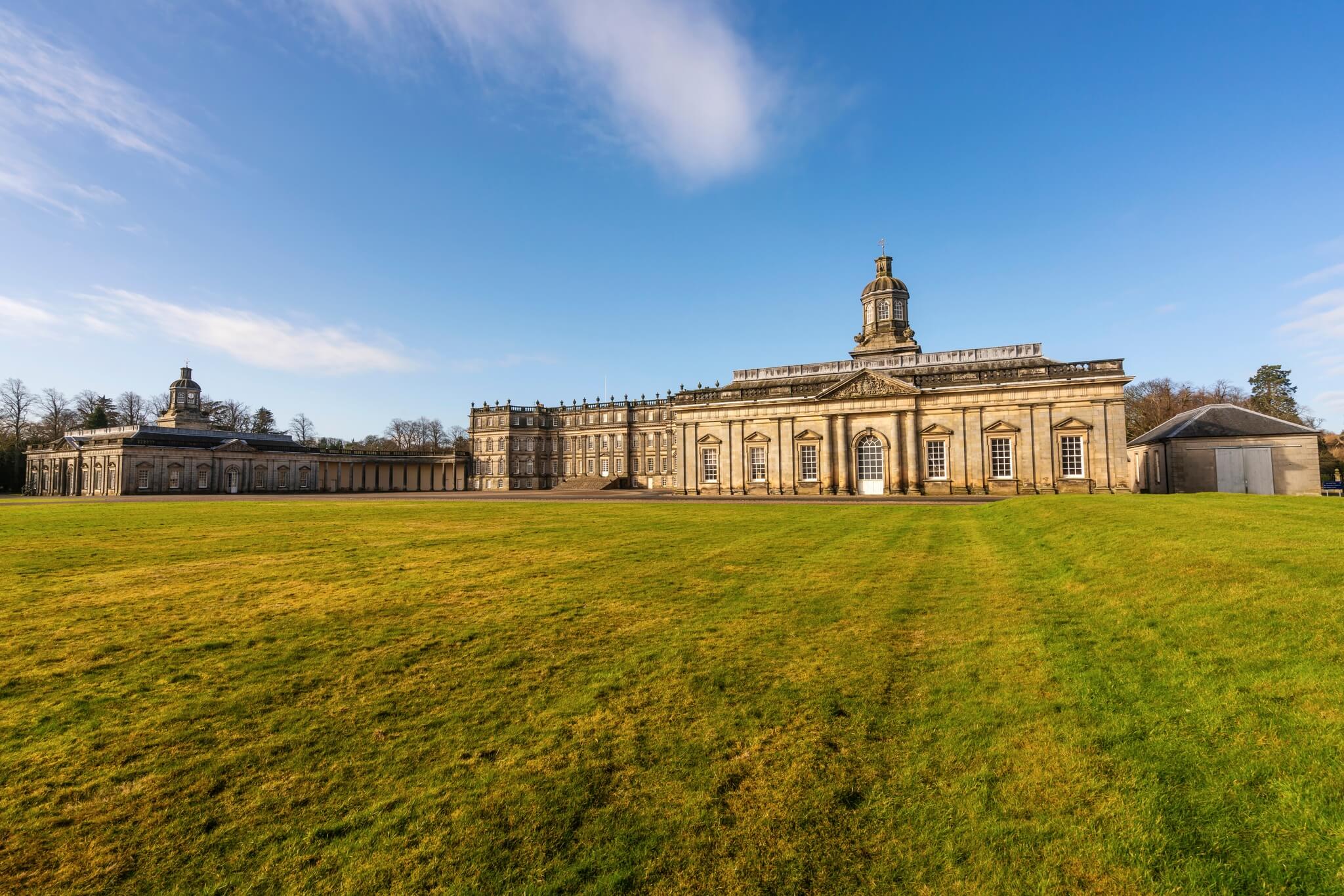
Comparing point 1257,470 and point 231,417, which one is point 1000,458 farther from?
point 231,417

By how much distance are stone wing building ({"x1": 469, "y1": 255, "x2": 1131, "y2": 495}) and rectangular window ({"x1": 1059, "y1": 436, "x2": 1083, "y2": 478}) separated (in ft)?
0.18

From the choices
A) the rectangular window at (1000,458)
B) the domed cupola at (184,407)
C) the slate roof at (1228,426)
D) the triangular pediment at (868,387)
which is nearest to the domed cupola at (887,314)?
the triangular pediment at (868,387)

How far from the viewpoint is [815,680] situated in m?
6.02

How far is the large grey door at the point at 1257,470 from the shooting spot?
1281 inches

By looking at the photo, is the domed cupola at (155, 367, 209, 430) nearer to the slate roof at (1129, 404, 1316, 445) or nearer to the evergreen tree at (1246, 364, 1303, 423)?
the slate roof at (1129, 404, 1316, 445)

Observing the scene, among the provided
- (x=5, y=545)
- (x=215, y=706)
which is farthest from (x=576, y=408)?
(x=215, y=706)

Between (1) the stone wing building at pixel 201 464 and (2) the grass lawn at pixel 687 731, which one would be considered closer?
(2) the grass lawn at pixel 687 731

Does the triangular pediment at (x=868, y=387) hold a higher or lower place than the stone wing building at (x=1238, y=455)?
higher

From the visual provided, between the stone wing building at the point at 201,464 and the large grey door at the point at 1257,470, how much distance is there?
84.9 m

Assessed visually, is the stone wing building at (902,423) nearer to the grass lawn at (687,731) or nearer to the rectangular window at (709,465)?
the rectangular window at (709,465)

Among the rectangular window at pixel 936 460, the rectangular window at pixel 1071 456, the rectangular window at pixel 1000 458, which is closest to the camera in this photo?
→ the rectangular window at pixel 1071 456

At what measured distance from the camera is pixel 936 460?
43.1 m

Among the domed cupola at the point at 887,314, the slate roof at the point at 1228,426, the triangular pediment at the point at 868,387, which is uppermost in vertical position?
the domed cupola at the point at 887,314

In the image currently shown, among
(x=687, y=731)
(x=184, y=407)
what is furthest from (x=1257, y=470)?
(x=184, y=407)
